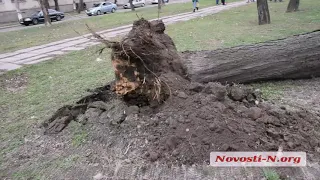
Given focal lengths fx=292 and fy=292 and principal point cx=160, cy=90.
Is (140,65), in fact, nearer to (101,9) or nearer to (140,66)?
(140,66)

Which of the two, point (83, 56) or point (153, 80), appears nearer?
point (153, 80)

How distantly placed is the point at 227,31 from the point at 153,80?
23.6 ft

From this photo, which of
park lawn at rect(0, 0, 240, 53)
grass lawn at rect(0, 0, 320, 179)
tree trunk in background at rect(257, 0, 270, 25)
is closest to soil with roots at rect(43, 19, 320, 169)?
grass lawn at rect(0, 0, 320, 179)

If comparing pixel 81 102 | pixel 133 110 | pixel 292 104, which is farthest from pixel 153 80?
pixel 292 104

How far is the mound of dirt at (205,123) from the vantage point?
2.88 meters

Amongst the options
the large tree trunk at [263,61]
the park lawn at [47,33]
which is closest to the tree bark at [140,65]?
the large tree trunk at [263,61]

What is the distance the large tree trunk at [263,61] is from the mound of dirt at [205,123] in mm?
708

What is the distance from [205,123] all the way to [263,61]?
1992 millimetres

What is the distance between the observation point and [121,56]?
3.34 m

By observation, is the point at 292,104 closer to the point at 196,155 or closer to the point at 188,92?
the point at 188,92

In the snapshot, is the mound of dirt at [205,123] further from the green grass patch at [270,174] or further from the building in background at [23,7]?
the building in background at [23,7]

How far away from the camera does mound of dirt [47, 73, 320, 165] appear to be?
2879mm

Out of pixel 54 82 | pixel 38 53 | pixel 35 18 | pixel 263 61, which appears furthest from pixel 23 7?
pixel 263 61

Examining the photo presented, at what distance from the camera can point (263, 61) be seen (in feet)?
14.8
